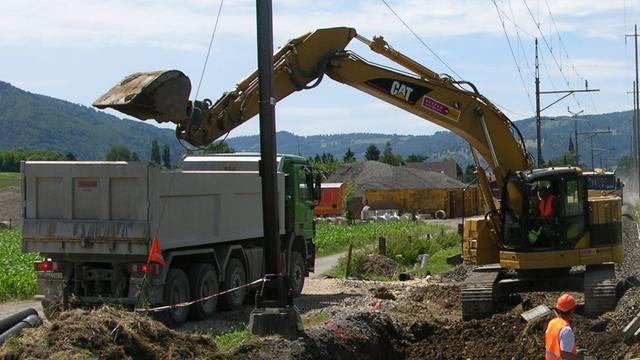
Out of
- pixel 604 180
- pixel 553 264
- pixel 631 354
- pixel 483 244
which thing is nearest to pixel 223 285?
pixel 483 244

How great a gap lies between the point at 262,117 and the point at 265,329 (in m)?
2.72

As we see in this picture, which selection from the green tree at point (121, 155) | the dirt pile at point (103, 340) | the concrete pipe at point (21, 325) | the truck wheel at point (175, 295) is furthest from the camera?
the green tree at point (121, 155)

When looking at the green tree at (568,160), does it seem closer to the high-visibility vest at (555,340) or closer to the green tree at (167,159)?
the green tree at (167,159)

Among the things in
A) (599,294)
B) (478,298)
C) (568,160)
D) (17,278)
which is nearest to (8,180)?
(568,160)

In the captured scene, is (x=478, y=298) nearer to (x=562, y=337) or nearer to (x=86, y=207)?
(x=86, y=207)

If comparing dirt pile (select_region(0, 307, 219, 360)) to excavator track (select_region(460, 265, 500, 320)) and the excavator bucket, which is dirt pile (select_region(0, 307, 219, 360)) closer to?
the excavator bucket

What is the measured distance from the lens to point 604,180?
48.8 meters

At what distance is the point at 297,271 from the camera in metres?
20.8

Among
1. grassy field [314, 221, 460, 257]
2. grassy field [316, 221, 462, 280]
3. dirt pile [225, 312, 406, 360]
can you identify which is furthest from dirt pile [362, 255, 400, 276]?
dirt pile [225, 312, 406, 360]

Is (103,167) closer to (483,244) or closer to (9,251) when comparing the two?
(483,244)

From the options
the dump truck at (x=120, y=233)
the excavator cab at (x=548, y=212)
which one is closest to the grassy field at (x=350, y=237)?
the excavator cab at (x=548, y=212)

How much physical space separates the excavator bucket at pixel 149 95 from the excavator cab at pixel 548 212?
626 centimetres

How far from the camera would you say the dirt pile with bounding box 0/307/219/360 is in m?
8.81

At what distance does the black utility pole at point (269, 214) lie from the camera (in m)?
11.8
